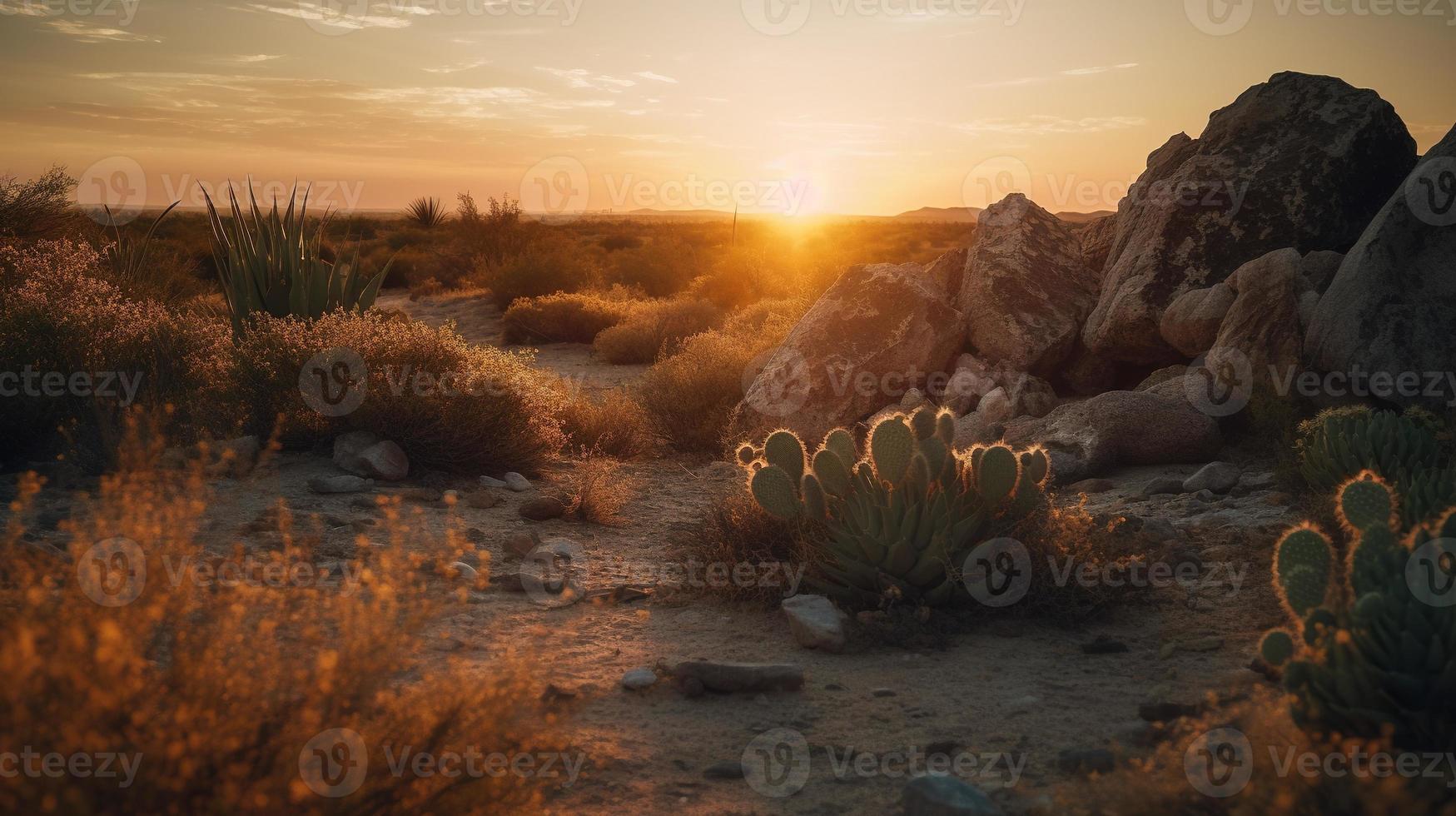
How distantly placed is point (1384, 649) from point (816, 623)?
2.41 meters

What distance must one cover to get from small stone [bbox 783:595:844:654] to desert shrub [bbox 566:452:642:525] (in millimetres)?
2419

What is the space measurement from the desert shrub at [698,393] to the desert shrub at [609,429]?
0.29 m

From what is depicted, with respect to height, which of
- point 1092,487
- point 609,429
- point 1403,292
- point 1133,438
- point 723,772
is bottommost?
point 723,772

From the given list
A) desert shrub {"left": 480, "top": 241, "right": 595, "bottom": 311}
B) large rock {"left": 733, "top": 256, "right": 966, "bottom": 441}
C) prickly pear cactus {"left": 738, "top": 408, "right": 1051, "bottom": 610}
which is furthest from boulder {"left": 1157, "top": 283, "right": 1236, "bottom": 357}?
desert shrub {"left": 480, "top": 241, "right": 595, "bottom": 311}

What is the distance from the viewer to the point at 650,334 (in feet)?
50.6

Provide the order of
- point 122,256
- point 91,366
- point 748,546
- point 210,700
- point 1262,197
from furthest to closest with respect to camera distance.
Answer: point 122,256 < point 1262,197 < point 91,366 < point 748,546 < point 210,700

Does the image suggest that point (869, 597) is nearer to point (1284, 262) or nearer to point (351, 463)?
point (351, 463)

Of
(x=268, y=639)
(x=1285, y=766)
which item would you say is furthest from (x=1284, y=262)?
(x=268, y=639)

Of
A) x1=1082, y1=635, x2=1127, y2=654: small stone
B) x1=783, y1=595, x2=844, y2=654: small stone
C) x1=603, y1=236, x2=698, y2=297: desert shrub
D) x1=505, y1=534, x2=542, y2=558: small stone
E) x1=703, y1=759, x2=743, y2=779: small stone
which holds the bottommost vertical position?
x1=703, y1=759, x2=743, y2=779: small stone

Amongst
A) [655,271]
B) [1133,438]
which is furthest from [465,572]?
[655,271]

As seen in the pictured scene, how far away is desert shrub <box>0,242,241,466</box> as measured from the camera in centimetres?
705

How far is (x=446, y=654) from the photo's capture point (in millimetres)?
4395

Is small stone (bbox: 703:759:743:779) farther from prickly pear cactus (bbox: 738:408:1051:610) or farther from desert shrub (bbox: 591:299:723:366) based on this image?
desert shrub (bbox: 591:299:723:366)

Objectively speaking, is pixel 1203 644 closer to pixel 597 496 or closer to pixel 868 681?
pixel 868 681
